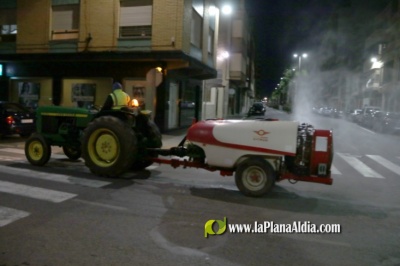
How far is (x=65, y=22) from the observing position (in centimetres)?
1950

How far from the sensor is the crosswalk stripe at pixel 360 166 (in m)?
10.1

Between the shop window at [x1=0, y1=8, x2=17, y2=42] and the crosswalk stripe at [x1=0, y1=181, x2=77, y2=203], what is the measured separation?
16.0 m

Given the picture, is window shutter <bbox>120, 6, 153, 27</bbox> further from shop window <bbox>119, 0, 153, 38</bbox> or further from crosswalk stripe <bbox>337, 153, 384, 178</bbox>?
crosswalk stripe <bbox>337, 153, 384, 178</bbox>

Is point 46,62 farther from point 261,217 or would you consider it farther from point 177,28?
point 261,217

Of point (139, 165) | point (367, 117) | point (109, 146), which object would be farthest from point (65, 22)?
point (367, 117)

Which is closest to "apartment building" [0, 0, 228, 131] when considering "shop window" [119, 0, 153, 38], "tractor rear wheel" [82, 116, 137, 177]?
Answer: "shop window" [119, 0, 153, 38]

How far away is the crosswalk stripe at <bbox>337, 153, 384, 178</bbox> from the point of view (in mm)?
10102

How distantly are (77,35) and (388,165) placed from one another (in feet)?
47.9

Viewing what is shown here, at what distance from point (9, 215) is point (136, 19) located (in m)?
14.1

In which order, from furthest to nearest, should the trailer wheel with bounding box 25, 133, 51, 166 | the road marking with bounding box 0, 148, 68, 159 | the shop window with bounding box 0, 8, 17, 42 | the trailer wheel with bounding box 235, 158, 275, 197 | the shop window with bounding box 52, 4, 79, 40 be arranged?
the shop window with bounding box 0, 8, 17, 42 < the shop window with bounding box 52, 4, 79, 40 < the road marking with bounding box 0, 148, 68, 159 < the trailer wheel with bounding box 25, 133, 51, 166 < the trailer wheel with bounding box 235, 158, 275, 197

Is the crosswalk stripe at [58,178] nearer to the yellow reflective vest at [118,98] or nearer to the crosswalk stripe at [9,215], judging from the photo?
the yellow reflective vest at [118,98]

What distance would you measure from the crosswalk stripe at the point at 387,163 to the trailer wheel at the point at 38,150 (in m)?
8.67

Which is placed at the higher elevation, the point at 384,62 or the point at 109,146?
the point at 384,62

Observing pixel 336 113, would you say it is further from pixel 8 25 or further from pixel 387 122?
pixel 8 25
